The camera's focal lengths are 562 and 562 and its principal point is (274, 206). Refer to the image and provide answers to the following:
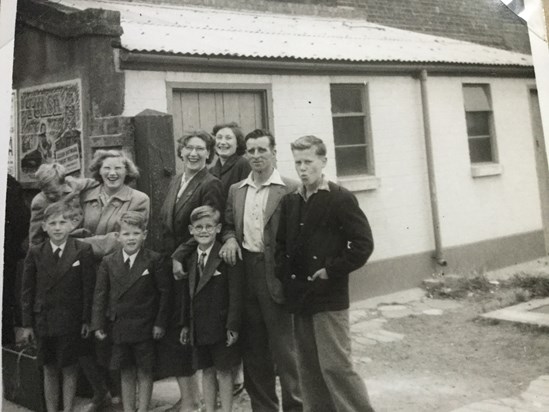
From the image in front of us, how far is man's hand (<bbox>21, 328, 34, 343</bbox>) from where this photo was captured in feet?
6.08

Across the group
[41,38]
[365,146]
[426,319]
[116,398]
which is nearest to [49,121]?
[41,38]

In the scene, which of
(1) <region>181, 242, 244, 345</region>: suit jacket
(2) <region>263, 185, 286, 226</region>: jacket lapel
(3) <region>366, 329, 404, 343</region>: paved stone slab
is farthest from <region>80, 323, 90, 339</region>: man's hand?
(3) <region>366, 329, 404, 343</region>: paved stone slab

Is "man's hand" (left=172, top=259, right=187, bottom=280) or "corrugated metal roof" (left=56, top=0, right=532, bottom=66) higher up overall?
"corrugated metal roof" (left=56, top=0, right=532, bottom=66)

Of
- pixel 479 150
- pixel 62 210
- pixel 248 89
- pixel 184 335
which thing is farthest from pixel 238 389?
pixel 479 150

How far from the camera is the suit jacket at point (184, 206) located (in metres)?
2.00

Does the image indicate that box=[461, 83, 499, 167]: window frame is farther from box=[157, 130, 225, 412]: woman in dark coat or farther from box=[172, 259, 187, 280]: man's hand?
box=[172, 259, 187, 280]: man's hand

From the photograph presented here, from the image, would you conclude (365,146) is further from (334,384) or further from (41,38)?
(41,38)

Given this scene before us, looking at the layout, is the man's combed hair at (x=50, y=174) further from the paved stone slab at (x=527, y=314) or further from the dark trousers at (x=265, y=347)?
the paved stone slab at (x=527, y=314)

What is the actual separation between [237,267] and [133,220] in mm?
392

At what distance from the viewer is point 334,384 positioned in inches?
71.7

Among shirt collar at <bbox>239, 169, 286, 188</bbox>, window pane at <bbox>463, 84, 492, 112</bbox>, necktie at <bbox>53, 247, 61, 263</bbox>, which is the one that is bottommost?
necktie at <bbox>53, 247, 61, 263</bbox>

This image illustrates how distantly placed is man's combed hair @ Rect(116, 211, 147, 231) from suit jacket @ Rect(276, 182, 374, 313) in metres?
0.50

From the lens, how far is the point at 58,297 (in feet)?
6.13

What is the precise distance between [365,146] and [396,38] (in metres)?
0.46
